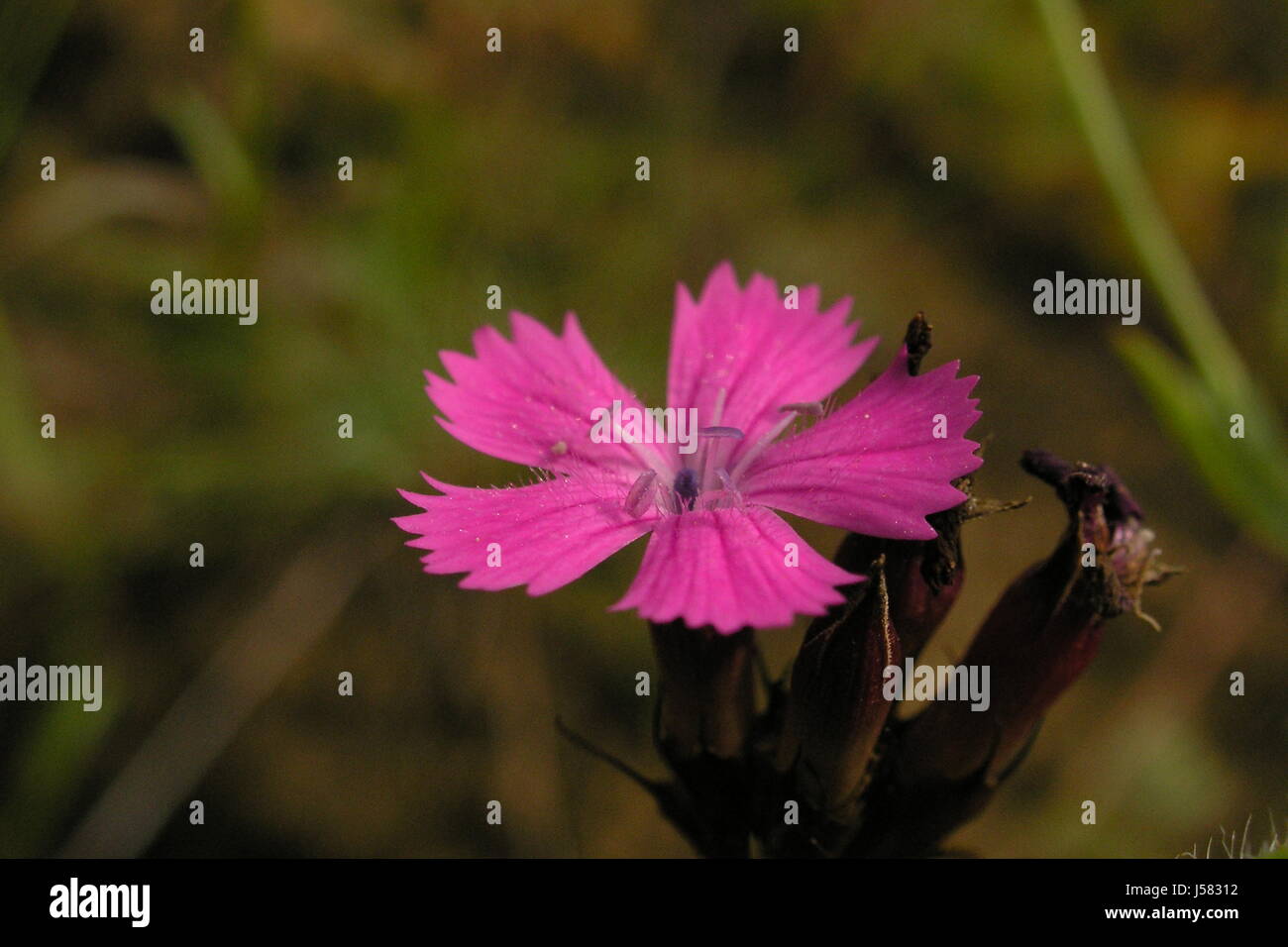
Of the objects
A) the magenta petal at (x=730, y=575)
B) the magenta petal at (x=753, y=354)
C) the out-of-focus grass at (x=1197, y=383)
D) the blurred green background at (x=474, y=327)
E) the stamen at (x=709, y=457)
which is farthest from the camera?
the blurred green background at (x=474, y=327)

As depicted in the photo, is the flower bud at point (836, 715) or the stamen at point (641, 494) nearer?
the flower bud at point (836, 715)

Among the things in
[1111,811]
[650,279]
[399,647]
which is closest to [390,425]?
[399,647]

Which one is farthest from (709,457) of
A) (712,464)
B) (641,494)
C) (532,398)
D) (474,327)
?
(474,327)

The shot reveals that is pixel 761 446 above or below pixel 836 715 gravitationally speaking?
above

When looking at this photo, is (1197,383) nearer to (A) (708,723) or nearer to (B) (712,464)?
(B) (712,464)

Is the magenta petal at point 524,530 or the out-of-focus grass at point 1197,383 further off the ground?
the out-of-focus grass at point 1197,383

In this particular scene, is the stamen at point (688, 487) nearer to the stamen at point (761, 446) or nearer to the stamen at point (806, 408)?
the stamen at point (761, 446)

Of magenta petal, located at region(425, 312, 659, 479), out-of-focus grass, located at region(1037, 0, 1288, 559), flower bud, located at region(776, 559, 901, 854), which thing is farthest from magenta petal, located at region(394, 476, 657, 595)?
out-of-focus grass, located at region(1037, 0, 1288, 559)

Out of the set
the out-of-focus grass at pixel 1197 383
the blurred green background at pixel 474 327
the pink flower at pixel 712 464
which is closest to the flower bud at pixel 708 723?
the pink flower at pixel 712 464
